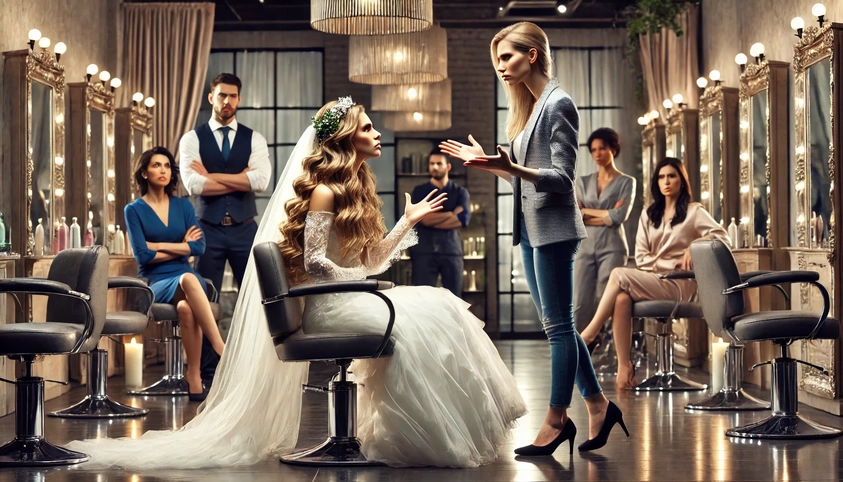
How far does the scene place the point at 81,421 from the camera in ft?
17.4

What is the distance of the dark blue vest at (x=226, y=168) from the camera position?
6461 millimetres

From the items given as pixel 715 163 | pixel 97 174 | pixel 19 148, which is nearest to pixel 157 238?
pixel 19 148

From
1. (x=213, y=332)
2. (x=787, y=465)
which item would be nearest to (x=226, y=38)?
(x=213, y=332)

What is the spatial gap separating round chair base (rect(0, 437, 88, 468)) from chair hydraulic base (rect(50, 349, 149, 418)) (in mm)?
1264

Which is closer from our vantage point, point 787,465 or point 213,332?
point 787,465

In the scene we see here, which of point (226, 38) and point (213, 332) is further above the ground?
point (226, 38)

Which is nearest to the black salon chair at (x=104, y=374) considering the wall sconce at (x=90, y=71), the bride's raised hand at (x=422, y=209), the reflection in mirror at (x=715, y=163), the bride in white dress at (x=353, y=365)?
the bride in white dress at (x=353, y=365)

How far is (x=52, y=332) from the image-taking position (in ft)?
13.3

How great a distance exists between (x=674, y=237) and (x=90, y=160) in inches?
151

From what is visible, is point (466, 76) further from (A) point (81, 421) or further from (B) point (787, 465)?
(B) point (787, 465)

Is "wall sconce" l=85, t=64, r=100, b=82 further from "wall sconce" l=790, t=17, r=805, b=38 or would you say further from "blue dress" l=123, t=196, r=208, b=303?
"wall sconce" l=790, t=17, r=805, b=38

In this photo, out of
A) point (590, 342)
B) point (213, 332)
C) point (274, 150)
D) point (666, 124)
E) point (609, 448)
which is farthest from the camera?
point (274, 150)

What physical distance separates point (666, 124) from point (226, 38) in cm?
440

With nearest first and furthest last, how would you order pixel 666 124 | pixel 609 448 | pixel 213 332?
pixel 609 448
pixel 213 332
pixel 666 124
